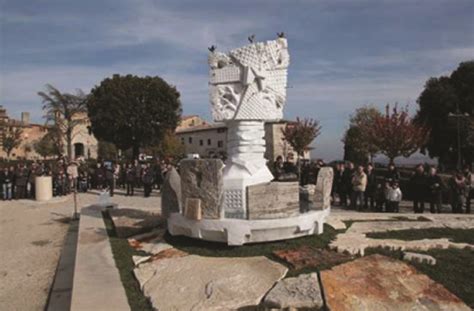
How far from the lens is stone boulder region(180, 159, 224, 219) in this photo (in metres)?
7.59

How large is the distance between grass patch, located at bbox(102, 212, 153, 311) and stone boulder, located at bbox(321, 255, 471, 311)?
94.6 inches

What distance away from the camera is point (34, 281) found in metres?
8.00

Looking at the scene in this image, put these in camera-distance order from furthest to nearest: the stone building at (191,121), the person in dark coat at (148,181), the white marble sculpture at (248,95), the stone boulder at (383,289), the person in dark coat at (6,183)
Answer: the stone building at (191,121) → the person in dark coat at (6,183) → the person in dark coat at (148,181) → the white marble sculpture at (248,95) → the stone boulder at (383,289)

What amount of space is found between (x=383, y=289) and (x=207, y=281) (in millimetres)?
2382

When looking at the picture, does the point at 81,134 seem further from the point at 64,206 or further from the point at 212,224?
the point at 212,224

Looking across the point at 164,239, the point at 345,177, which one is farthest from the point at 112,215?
the point at 345,177

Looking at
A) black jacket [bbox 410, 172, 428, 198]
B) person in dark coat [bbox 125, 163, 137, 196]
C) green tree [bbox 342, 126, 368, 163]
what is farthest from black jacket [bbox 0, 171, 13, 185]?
green tree [bbox 342, 126, 368, 163]

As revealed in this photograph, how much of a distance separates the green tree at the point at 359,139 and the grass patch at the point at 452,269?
25103mm

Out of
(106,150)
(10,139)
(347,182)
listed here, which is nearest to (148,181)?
(347,182)

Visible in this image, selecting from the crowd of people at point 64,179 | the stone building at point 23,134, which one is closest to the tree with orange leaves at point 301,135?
the crowd of people at point 64,179

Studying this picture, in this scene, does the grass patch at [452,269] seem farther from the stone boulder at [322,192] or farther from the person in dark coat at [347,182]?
the person in dark coat at [347,182]

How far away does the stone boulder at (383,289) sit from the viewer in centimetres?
511

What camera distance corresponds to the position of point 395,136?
2730 centimetres

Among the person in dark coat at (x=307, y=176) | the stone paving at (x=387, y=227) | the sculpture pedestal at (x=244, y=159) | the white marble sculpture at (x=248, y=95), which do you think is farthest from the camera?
the person in dark coat at (x=307, y=176)
